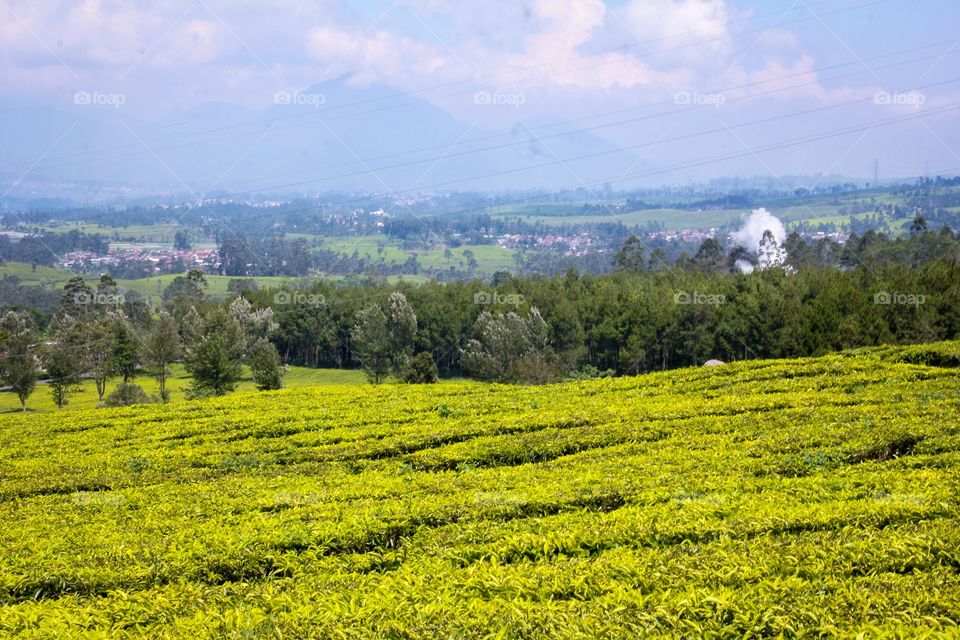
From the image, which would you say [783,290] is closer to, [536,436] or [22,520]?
[536,436]

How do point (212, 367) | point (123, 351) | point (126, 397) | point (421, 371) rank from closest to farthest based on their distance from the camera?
point (212, 367)
point (421, 371)
point (126, 397)
point (123, 351)

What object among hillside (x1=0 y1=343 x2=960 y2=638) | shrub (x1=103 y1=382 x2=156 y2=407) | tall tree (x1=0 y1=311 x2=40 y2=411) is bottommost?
shrub (x1=103 y1=382 x2=156 y2=407)

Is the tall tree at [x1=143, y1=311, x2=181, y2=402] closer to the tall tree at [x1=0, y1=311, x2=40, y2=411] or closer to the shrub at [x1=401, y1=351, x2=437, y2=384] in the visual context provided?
the tall tree at [x1=0, y1=311, x2=40, y2=411]

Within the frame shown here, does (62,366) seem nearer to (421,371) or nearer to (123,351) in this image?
(123,351)

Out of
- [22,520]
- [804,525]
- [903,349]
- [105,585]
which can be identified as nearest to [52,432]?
[22,520]

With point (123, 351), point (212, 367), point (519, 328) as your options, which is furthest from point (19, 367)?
point (519, 328)

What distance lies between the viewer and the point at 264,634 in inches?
292

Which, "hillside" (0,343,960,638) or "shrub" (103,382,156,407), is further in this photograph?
"shrub" (103,382,156,407)

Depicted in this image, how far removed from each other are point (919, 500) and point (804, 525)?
2.02 metres

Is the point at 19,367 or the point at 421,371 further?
the point at 19,367

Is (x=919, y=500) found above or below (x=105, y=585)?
above

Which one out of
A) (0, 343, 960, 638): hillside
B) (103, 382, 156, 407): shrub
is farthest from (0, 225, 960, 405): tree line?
(0, 343, 960, 638): hillside

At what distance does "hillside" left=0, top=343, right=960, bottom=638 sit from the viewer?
24.5 feet

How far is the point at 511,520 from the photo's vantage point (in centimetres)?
1113
